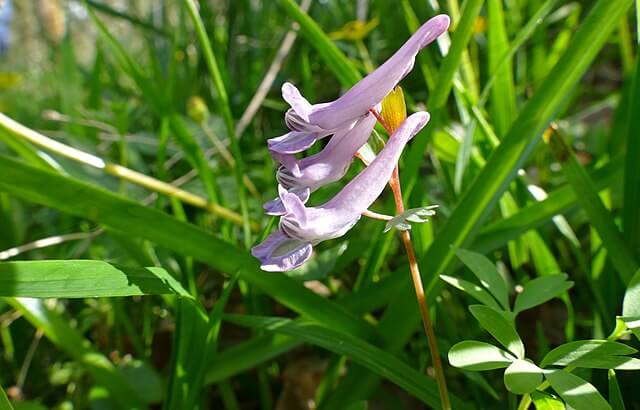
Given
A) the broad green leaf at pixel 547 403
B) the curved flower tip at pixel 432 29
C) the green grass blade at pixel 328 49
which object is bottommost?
the broad green leaf at pixel 547 403

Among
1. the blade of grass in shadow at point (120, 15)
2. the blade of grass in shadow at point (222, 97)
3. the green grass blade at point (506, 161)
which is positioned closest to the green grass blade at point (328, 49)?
the blade of grass in shadow at point (222, 97)

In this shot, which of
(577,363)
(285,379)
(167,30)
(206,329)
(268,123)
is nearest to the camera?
(577,363)

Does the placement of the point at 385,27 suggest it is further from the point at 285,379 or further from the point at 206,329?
the point at 206,329

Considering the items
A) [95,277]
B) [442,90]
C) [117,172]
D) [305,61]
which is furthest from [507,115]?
[95,277]

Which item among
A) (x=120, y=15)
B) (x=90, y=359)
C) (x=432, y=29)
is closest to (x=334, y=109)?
(x=432, y=29)

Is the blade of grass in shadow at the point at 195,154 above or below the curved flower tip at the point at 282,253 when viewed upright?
below

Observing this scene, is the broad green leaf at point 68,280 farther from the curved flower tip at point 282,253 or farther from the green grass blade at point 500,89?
the green grass blade at point 500,89
